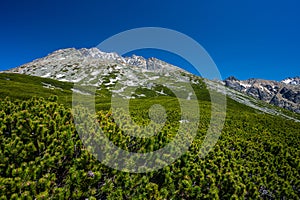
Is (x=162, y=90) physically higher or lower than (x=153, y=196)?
higher

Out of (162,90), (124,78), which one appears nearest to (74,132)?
(162,90)

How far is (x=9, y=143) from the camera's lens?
7.15 metres

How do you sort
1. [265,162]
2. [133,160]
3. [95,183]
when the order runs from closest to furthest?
[95,183] < [133,160] < [265,162]

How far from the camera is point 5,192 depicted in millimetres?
5539

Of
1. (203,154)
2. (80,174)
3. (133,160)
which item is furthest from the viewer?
(203,154)

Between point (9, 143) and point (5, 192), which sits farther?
point (9, 143)

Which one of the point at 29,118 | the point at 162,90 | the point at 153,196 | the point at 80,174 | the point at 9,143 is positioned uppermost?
the point at 162,90

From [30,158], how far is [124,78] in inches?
6066

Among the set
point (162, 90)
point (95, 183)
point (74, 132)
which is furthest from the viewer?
point (162, 90)

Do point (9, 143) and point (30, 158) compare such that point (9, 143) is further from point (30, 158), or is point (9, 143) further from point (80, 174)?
point (80, 174)

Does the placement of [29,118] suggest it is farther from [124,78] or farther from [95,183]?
[124,78]

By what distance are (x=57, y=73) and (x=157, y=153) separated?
6681 inches

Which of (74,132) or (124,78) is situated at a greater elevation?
(124,78)

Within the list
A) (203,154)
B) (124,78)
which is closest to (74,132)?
(203,154)
